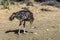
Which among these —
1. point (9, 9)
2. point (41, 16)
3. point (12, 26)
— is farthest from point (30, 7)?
point (12, 26)

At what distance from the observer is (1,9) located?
15000 millimetres

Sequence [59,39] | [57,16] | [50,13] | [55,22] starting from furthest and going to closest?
[50,13] → [57,16] → [55,22] → [59,39]

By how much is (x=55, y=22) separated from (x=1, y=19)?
253 centimetres

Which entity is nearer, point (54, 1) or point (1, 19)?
point (1, 19)

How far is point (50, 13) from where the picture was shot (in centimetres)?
1445

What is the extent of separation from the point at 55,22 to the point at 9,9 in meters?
3.65

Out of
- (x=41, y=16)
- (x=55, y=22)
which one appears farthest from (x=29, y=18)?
(x=41, y=16)

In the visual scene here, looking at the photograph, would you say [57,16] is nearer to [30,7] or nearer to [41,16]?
[41,16]

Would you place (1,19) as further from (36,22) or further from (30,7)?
(30,7)

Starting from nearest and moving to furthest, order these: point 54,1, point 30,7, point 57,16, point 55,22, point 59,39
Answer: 1. point 59,39
2. point 55,22
3. point 57,16
4. point 30,7
5. point 54,1

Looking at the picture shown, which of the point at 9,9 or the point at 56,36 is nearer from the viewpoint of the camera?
the point at 56,36

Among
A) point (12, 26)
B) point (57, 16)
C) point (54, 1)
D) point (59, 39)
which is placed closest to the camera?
point (59, 39)

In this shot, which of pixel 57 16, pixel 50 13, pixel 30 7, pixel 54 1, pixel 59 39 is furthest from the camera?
pixel 54 1

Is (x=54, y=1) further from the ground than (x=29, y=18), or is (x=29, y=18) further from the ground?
(x=29, y=18)
